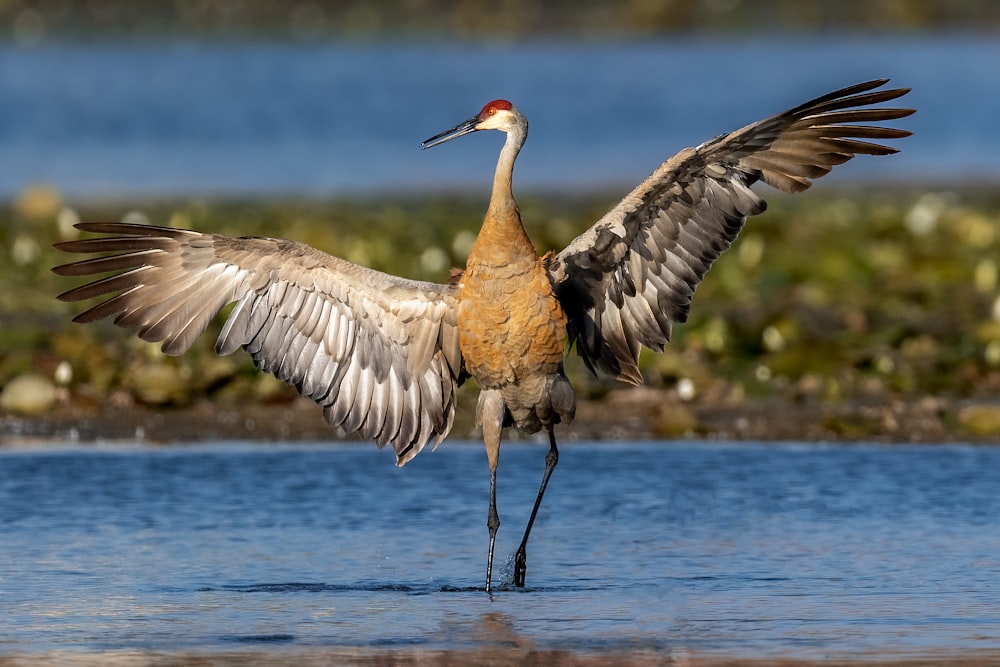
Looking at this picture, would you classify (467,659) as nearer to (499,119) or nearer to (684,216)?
(684,216)

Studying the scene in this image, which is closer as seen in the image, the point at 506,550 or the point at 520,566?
the point at 520,566

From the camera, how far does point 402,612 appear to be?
7.93m

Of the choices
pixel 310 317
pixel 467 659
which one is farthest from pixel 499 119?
pixel 467 659

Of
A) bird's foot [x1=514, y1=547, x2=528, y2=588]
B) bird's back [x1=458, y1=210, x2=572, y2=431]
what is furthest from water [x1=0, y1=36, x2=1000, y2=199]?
bird's foot [x1=514, y1=547, x2=528, y2=588]

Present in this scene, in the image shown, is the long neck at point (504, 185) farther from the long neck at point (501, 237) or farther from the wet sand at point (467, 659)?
the wet sand at point (467, 659)

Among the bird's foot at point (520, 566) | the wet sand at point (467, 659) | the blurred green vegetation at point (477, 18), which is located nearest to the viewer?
the wet sand at point (467, 659)

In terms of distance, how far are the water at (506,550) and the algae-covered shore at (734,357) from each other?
1.68 feet

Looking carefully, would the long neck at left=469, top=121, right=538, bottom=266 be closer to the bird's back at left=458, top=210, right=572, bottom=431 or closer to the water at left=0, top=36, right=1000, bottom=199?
the bird's back at left=458, top=210, right=572, bottom=431

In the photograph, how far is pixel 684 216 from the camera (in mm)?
9016

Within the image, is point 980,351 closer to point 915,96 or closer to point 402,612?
point 402,612

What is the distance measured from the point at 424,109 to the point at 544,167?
7.56 m

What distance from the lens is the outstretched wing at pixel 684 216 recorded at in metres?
8.80

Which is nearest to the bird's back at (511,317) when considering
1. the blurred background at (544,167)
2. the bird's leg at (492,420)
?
the bird's leg at (492,420)

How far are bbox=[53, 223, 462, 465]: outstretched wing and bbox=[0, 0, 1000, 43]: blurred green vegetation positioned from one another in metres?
47.2
